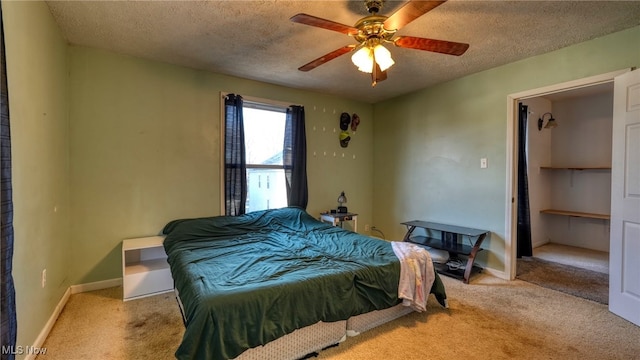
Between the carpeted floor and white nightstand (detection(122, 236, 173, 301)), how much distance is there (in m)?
3.85

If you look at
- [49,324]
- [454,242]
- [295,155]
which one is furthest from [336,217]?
[49,324]

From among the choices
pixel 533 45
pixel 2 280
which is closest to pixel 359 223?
pixel 533 45

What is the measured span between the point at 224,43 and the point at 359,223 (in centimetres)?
331

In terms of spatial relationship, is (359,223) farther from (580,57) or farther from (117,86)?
(117,86)

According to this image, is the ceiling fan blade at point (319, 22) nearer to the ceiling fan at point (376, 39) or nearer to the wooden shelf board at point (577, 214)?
the ceiling fan at point (376, 39)

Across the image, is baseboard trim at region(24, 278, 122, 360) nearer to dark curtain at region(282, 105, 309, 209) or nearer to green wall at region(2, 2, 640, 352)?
green wall at region(2, 2, 640, 352)

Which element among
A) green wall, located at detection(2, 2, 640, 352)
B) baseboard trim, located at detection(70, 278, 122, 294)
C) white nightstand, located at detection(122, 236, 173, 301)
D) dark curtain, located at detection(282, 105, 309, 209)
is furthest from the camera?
dark curtain, located at detection(282, 105, 309, 209)

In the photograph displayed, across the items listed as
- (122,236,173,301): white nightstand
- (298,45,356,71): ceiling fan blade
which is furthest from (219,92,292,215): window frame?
(298,45,356,71): ceiling fan blade

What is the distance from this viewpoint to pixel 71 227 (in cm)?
284

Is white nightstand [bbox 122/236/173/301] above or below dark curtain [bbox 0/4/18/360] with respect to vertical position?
below

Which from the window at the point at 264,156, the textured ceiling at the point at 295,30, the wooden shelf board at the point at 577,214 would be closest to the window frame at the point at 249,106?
the window at the point at 264,156

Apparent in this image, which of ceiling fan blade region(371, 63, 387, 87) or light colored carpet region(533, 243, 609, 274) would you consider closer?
ceiling fan blade region(371, 63, 387, 87)

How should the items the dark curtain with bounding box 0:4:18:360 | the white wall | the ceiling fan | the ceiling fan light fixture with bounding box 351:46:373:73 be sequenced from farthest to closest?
the white wall
the ceiling fan light fixture with bounding box 351:46:373:73
the ceiling fan
the dark curtain with bounding box 0:4:18:360

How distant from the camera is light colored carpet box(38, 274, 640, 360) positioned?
1921mm
